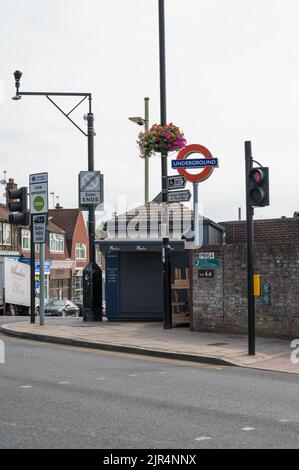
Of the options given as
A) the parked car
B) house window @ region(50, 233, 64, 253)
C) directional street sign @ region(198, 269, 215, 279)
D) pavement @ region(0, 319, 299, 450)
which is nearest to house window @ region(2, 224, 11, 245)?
house window @ region(50, 233, 64, 253)

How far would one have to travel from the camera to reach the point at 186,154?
59.9 ft

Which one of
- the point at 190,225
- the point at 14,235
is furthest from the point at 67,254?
the point at 190,225

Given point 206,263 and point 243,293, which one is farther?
point 206,263

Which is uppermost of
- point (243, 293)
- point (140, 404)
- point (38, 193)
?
point (38, 193)

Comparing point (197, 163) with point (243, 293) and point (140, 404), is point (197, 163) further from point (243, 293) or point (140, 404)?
point (140, 404)

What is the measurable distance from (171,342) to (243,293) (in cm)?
260

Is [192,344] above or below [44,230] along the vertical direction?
below

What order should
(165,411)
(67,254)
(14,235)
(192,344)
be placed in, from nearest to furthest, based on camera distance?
(165,411)
(192,344)
(14,235)
(67,254)

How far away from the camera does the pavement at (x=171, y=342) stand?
508 inches

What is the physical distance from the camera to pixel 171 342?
15094 millimetres

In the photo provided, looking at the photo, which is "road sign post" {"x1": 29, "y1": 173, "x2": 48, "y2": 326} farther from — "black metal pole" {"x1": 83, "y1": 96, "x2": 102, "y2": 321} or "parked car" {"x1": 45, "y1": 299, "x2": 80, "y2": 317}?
"parked car" {"x1": 45, "y1": 299, "x2": 80, "y2": 317}

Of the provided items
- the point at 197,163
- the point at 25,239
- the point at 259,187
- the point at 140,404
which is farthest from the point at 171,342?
the point at 25,239
